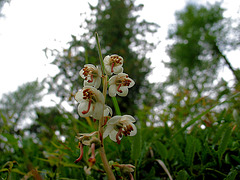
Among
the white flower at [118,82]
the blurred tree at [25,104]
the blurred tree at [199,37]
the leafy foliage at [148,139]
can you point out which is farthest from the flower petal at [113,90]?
the blurred tree at [199,37]

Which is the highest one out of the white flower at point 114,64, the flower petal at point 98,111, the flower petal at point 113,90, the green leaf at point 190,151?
the white flower at point 114,64

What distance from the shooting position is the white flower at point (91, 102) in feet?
1.52

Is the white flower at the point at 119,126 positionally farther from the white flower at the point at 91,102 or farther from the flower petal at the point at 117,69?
the flower petal at the point at 117,69

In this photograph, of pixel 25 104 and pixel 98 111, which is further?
pixel 25 104

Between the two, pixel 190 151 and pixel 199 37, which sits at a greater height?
pixel 199 37

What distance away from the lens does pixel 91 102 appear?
500 mm

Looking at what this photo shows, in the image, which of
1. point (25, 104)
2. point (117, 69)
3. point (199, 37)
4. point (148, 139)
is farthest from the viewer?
point (199, 37)

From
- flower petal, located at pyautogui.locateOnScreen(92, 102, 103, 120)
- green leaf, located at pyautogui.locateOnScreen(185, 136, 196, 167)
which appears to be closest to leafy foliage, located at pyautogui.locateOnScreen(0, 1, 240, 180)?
green leaf, located at pyautogui.locateOnScreen(185, 136, 196, 167)

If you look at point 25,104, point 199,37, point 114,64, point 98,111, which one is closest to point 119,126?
point 98,111

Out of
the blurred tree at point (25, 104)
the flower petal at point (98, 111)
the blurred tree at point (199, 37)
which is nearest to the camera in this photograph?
the flower petal at point (98, 111)

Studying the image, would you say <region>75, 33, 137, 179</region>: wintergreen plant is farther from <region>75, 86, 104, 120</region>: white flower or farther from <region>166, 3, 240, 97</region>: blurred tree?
<region>166, 3, 240, 97</region>: blurred tree

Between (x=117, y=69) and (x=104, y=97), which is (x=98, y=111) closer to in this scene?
(x=104, y=97)

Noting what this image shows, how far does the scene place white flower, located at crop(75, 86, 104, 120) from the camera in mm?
464

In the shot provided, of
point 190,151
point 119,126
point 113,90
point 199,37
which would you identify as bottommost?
point 190,151
